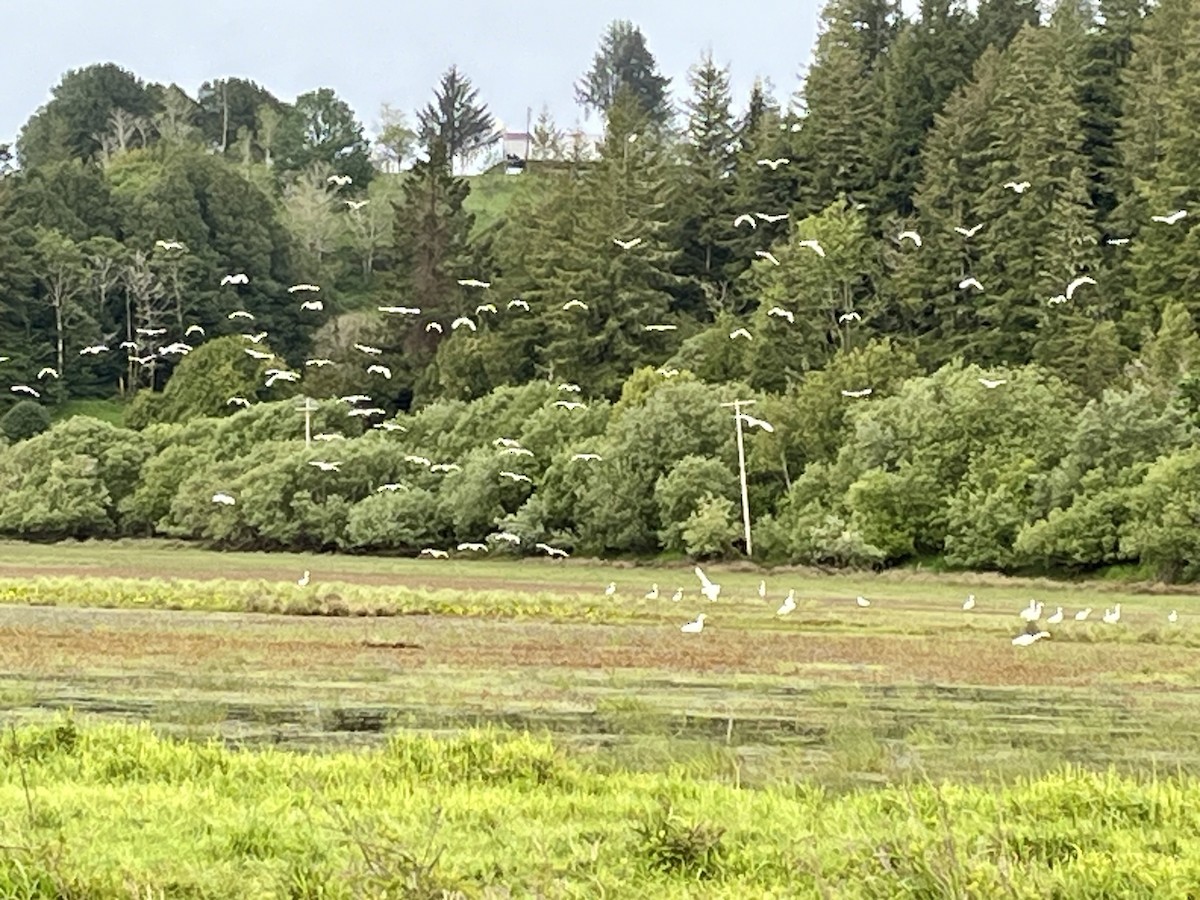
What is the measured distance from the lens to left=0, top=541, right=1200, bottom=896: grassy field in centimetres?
1185

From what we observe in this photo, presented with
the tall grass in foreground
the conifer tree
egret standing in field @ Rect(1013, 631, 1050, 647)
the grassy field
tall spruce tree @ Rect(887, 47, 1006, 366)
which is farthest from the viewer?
tall spruce tree @ Rect(887, 47, 1006, 366)

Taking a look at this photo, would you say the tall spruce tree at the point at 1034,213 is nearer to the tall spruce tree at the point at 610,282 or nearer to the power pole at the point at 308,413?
the tall spruce tree at the point at 610,282

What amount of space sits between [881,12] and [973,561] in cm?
7759

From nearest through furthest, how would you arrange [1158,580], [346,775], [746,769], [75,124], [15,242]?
1. [346,775]
2. [746,769]
3. [1158,580]
4. [15,242]
5. [75,124]

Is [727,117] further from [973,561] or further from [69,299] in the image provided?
[973,561]

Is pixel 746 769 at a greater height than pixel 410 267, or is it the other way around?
pixel 410 267

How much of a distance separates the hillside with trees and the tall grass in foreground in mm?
54945

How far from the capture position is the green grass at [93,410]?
125 m

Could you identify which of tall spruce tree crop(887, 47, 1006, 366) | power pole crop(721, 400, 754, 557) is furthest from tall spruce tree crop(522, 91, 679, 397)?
power pole crop(721, 400, 754, 557)

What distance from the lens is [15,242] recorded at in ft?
438

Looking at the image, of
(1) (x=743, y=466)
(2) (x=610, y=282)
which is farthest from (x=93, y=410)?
(1) (x=743, y=466)

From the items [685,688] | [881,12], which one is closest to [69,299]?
[881,12]

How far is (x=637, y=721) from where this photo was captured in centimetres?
2198

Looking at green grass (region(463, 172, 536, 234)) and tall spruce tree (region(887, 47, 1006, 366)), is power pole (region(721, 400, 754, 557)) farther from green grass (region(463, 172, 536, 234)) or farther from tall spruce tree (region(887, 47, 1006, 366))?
green grass (region(463, 172, 536, 234))
